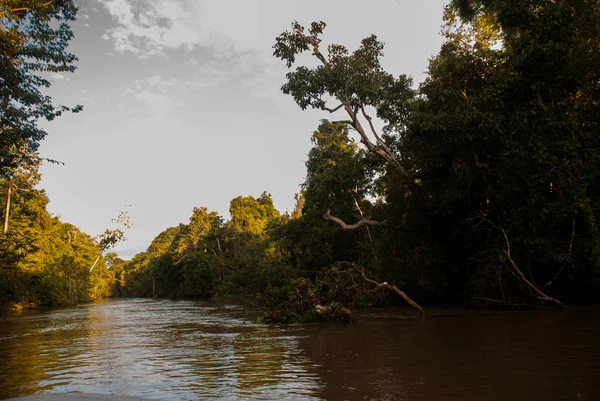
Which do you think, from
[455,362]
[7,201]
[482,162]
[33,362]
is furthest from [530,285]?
[7,201]

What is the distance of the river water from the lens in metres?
4.99

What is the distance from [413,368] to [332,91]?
1728 cm

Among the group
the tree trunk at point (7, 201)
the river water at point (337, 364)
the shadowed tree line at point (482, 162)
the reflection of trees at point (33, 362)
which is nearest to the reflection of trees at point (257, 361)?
the river water at point (337, 364)

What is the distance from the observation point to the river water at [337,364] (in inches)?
196

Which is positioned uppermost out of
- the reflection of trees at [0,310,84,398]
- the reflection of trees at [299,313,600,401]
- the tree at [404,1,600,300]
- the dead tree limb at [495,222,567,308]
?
the tree at [404,1,600,300]

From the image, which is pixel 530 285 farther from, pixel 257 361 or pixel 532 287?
pixel 257 361

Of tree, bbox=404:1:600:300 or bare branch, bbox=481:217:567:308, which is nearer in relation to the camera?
tree, bbox=404:1:600:300

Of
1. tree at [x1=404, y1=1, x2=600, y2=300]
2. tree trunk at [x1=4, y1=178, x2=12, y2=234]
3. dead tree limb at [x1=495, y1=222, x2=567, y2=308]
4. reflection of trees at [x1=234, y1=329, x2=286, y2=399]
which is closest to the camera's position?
reflection of trees at [x1=234, y1=329, x2=286, y2=399]

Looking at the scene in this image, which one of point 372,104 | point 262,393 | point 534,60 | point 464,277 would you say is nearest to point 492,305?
point 464,277

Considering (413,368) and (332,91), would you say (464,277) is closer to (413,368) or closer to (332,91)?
(332,91)

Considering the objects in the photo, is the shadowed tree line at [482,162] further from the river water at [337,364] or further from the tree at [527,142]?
the river water at [337,364]

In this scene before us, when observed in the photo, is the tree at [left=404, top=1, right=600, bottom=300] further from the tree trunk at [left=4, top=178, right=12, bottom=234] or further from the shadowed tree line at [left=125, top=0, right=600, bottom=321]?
the tree trunk at [left=4, top=178, right=12, bottom=234]

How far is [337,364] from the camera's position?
6.82 m

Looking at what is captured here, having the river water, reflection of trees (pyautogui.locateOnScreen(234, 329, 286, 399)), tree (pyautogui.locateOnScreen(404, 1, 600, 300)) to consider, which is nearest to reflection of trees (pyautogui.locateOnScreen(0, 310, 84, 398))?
the river water
